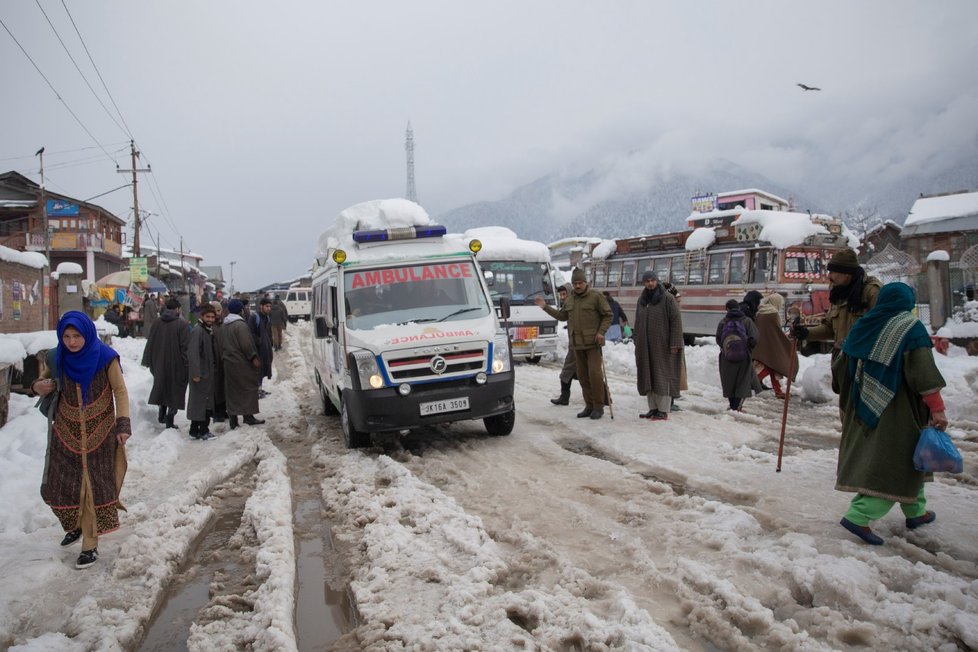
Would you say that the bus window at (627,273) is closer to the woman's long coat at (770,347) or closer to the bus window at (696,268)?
the bus window at (696,268)

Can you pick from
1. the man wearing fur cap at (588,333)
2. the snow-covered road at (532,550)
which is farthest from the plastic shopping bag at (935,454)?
the man wearing fur cap at (588,333)

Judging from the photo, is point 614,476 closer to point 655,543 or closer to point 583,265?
point 655,543

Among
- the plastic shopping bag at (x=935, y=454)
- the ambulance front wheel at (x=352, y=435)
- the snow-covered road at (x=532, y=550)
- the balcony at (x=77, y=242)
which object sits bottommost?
the snow-covered road at (x=532, y=550)

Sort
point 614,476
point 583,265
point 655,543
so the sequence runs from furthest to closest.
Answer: point 583,265 < point 614,476 < point 655,543

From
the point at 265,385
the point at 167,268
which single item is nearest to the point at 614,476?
the point at 265,385

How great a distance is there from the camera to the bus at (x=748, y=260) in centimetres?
1526

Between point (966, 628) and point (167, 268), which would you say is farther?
point (167, 268)

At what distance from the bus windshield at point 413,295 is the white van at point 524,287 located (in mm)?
7597

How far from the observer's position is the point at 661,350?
27.1 feet

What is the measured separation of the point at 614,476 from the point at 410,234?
405 cm

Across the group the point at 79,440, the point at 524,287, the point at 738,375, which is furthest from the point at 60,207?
the point at 738,375

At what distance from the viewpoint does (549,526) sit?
183 inches

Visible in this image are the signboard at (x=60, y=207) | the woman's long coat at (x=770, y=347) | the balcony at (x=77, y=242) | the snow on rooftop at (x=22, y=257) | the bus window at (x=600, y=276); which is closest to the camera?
the woman's long coat at (x=770, y=347)

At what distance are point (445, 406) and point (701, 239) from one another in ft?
41.4
